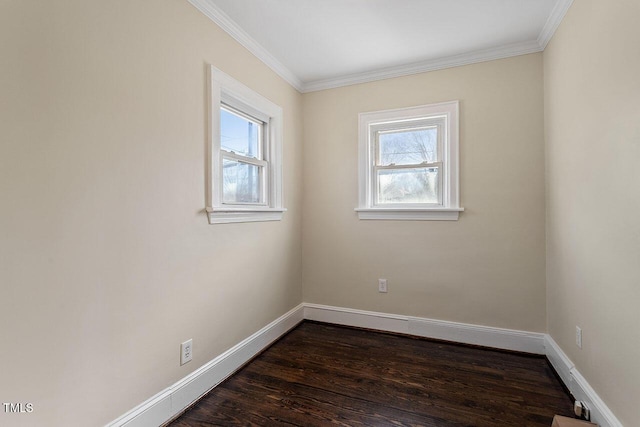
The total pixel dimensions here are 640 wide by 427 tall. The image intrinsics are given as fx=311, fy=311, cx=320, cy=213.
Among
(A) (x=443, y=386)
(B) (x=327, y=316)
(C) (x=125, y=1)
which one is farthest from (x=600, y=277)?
(C) (x=125, y=1)

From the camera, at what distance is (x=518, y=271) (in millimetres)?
2547

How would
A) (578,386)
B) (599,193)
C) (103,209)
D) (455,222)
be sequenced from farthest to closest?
(455,222) → (578,386) → (599,193) → (103,209)

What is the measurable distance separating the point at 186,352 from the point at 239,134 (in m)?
1.61

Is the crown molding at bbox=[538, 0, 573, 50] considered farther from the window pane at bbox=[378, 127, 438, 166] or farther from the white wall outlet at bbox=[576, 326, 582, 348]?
the white wall outlet at bbox=[576, 326, 582, 348]

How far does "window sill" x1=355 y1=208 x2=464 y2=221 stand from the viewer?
2729 millimetres

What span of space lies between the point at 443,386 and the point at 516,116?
84.2 inches

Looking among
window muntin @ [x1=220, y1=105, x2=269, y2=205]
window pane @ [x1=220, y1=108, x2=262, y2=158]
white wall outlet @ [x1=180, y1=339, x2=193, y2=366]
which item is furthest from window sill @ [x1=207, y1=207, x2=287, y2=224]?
white wall outlet @ [x1=180, y1=339, x2=193, y2=366]

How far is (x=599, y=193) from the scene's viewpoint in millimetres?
1626

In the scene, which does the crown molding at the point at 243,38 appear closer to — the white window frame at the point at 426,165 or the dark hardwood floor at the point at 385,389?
the white window frame at the point at 426,165

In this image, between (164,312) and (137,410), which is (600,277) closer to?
(164,312)

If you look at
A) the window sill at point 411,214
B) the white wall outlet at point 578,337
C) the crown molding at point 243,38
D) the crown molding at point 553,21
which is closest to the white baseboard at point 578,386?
the white wall outlet at point 578,337

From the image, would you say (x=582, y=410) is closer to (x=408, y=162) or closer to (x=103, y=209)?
(x=408, y=162)

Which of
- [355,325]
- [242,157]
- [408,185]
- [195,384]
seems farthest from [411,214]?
[195,384]

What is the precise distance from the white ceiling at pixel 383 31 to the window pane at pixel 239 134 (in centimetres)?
55
